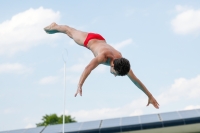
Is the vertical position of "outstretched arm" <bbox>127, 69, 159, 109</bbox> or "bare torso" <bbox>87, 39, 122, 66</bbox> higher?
"bare torso" <bbox>87, 39, 122, 66</bbox>

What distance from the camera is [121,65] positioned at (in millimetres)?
6309

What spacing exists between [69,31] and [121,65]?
1.69 meters

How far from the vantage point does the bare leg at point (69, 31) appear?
736cm

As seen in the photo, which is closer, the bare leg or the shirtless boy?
the shirtless boy

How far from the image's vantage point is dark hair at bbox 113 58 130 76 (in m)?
6.29

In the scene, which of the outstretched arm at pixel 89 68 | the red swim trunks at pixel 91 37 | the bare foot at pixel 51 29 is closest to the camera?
the outstretched arm at pixel 89 68

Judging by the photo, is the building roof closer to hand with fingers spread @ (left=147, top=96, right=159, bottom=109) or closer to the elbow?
hand with fingers spread @ (left=147, top=96, right=159, bottom=109)

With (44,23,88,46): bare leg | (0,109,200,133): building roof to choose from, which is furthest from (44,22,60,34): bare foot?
(0,109,200,133): building roof

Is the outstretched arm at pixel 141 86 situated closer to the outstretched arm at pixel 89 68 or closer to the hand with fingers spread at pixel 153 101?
the hand with fingers spread at pixel 153 101

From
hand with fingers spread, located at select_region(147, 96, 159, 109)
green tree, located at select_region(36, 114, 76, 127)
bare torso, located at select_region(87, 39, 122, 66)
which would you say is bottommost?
hand with fingers spread, located at select_region(147, 96, 159, 109)

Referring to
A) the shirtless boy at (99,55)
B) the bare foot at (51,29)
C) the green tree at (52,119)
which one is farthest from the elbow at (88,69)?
the green tree at (52,119)

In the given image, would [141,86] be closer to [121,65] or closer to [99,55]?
[121,65]

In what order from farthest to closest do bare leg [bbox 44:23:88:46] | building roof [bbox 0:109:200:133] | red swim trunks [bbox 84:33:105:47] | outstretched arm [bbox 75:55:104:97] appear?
building roof [bbox 0:109:200:133] < bare leg [bbox 44:23:88:46] < red swim trunks [bbox 84:33:105:47] < outstretched arm [bbox 75:55:104:97]

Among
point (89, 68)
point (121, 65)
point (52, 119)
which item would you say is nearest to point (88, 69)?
point (89, 68)
